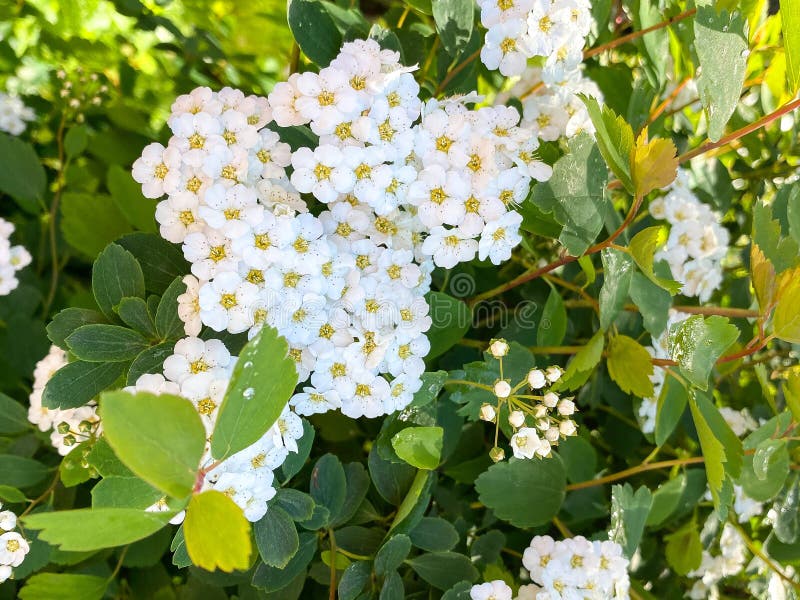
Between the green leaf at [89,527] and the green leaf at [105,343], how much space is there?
28 centimetres

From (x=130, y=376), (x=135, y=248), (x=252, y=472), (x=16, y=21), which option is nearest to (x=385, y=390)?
(x=252, y=472)

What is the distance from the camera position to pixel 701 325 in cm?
97

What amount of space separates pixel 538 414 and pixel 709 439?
239mm

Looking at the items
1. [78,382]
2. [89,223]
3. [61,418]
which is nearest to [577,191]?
[78,382]

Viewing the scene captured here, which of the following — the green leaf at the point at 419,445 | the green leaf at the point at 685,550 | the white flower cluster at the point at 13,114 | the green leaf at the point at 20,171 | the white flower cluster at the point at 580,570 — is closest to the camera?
the green leaf at the point at 419,445

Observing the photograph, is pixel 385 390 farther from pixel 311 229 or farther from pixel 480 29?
pixel 480 29

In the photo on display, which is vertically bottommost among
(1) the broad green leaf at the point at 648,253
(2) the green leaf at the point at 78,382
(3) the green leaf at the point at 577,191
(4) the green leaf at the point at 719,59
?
(2) the green leaf at the point at 78,382

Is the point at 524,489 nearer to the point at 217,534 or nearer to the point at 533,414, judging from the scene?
the point at 533,414

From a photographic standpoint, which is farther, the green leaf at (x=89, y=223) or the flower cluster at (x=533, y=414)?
the green leaf at (x=89, y=223)

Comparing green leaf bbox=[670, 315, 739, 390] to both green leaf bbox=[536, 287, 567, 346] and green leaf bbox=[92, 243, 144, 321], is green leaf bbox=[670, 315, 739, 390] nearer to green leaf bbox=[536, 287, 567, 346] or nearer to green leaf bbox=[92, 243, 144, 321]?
green leaf bbox=[536, 287, 567, 346]

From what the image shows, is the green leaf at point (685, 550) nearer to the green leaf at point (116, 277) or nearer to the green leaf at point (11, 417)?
the green leaf at point (116, 277)

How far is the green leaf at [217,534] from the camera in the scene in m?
0.66

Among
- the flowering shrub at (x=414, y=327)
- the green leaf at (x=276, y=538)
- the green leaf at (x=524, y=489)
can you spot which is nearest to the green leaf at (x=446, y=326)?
the flowering shrub at (x=414, y=327)

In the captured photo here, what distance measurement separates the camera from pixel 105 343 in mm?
897
